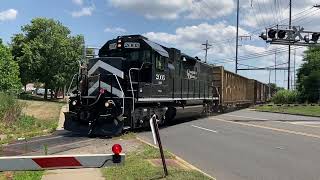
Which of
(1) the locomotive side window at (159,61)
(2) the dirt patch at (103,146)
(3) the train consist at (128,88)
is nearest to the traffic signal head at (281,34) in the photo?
(3) the train consist at (128,88)

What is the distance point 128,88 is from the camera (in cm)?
1995

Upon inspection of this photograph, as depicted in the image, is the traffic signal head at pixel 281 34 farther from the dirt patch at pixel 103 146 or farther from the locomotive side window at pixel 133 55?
the dirt patch at pixel 103 146

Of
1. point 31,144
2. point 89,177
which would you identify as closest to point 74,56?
point 31,144

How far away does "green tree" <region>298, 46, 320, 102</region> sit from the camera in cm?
7119

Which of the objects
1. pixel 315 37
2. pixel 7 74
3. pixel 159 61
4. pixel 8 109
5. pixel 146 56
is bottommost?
pixel 8 109

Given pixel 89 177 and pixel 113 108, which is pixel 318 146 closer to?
pixel 113 108

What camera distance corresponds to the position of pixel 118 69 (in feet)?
66.1

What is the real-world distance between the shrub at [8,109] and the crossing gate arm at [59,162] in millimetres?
16638

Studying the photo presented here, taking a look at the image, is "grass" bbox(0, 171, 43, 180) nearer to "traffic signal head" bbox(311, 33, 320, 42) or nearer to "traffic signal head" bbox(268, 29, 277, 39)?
"traffic signal head" bbox(268, 29, 277, 39)

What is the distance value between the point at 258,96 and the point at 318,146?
4968cm

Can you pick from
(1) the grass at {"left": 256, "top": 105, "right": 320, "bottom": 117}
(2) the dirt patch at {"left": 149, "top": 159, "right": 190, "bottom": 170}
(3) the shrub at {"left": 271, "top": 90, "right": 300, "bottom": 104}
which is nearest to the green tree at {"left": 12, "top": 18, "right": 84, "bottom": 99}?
(1) the grass at {"left": 256, "top": 105, "right": 320, "bottom": 117}

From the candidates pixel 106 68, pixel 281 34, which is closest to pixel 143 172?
pixel 106 68

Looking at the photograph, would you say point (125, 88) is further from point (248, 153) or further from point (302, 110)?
point (302, 110)

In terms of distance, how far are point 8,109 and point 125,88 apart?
6.88 m
